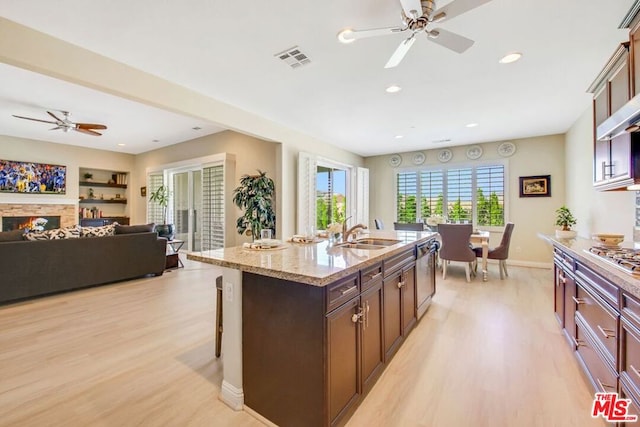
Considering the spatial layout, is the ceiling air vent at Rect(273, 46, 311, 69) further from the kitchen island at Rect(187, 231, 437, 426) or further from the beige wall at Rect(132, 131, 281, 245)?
the beige wall at Rect(132, 131, 281, 245)

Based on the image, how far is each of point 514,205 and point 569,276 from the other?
14.4 ft

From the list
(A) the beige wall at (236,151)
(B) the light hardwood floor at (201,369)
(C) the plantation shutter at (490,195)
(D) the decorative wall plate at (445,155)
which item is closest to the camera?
(B) the light hardwood floor at (201,369)

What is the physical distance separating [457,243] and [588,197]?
197 cm

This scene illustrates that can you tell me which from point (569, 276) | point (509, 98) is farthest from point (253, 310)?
point (509, 98)

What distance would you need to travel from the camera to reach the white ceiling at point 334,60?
2191 mm

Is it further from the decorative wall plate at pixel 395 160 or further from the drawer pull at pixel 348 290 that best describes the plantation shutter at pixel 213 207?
the drawer pull at pixel 348 290

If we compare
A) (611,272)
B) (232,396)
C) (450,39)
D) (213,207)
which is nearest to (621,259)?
(611,272)

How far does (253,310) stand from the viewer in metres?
1.67

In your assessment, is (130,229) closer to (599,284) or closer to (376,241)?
(376,241)

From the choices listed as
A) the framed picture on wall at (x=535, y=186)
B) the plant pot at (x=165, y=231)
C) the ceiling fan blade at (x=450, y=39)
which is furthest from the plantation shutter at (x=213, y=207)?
the framed picture on wall at (x=535, y=186)

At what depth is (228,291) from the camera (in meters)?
1.78

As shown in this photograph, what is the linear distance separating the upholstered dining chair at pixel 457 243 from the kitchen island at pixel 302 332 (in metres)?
3.17

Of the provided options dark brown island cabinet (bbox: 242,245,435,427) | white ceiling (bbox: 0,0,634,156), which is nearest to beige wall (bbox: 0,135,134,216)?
white ceiling (bbox: 0,0,634,156)

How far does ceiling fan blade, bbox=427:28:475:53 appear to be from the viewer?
2021 mm
